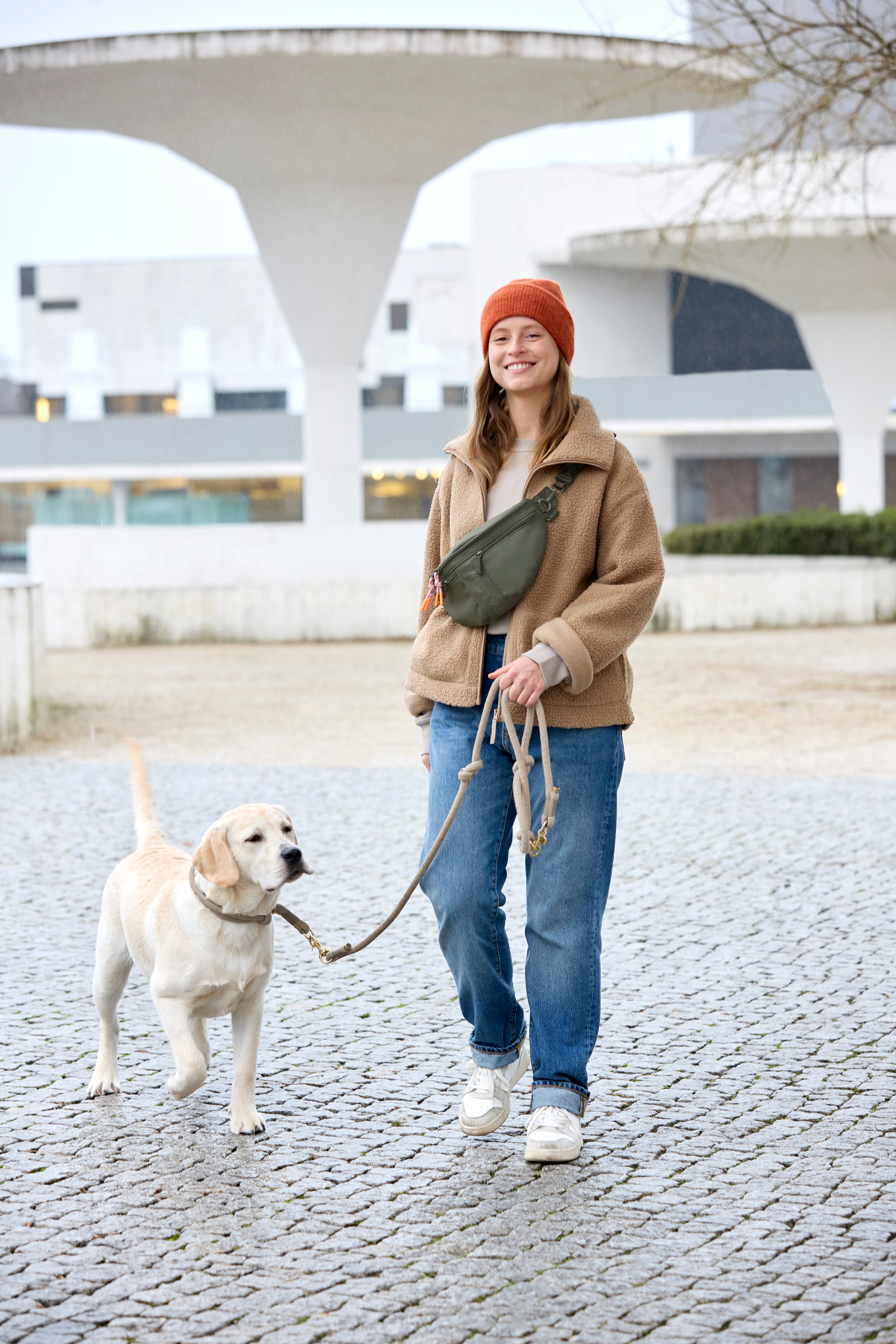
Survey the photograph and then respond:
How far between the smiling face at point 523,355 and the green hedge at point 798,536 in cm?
2327

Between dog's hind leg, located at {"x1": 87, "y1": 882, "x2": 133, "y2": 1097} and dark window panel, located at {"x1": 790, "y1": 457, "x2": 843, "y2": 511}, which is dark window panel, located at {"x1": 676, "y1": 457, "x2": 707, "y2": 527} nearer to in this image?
dark window panel, located at {"x1": 790, "y1": 457, "x2": 843, "y2": 511}

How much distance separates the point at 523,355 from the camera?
4039mm

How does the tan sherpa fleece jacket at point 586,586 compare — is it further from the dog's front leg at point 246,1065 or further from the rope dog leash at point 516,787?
the dog's front leg at point 246,1065

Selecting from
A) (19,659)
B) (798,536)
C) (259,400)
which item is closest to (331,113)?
(798,536)

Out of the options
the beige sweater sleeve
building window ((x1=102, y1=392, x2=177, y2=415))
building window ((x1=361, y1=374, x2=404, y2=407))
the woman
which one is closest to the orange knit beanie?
the woman

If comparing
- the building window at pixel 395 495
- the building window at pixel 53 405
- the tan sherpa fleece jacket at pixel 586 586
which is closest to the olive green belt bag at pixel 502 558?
the tan sherpa fleece jacket at pixel 586 586

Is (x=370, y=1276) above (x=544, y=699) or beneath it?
beneath

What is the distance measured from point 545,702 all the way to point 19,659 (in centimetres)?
992

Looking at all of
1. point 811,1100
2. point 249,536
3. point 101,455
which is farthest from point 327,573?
point 101,455

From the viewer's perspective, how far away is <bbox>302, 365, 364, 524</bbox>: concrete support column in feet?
83.7

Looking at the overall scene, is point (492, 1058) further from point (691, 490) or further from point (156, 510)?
point (691, 490)

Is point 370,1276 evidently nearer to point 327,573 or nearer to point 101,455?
point 327,573

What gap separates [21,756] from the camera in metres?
12.4

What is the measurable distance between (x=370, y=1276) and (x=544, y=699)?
1.35m
